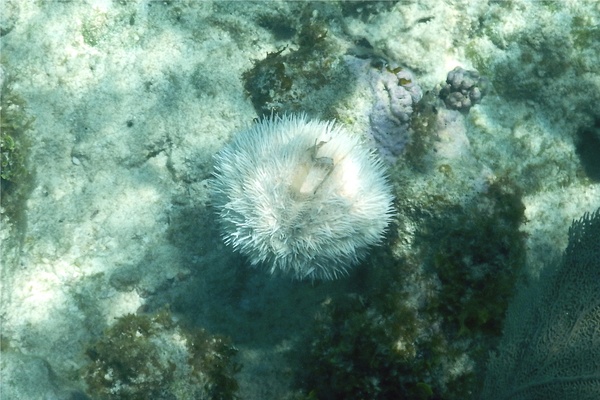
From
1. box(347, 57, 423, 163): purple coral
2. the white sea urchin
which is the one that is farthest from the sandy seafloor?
the white sea urchin

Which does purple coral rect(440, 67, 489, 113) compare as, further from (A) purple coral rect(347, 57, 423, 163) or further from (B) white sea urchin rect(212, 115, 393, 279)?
(B) white sea urchin rect(212, 115, 393, 279)

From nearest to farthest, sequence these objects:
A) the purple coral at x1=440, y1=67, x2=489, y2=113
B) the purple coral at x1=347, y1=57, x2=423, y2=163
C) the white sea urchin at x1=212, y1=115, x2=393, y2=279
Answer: the white sea urchin at x1=212, y1=115, x2=393, y2=279, the purple coral at x1=347, y1=57, x2=423, y2=163, the purple coral at x1=440, y1=67, x2=489, y2=113

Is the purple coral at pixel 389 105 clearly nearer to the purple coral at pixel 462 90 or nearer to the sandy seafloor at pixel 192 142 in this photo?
the sandy seafloor at pixel 192 142

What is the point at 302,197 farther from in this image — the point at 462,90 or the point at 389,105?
the point at 462,90

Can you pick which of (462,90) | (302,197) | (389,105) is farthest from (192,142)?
(462,90)

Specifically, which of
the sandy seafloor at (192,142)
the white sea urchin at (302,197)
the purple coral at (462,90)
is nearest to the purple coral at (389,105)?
the sandy seafloor at (192,142)
